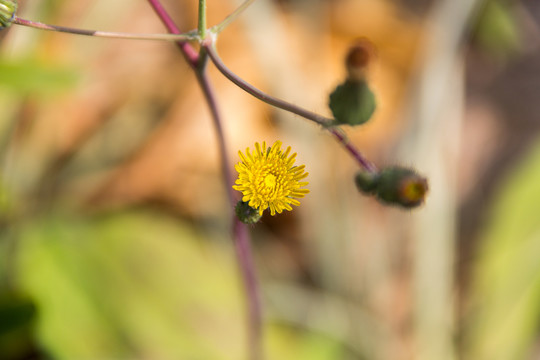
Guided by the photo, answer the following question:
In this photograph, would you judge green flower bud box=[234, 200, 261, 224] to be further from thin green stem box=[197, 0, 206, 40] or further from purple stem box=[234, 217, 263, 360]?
thin green stem box=[197, 0, 206, 40]

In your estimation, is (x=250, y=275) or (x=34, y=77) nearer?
(x=250, y=275)

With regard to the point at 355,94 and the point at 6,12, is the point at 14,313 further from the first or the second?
the point at 355,94

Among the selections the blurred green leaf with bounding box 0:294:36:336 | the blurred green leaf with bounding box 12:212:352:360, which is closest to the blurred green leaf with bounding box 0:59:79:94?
the blurred green leaf with bounding box 12:212:352:360

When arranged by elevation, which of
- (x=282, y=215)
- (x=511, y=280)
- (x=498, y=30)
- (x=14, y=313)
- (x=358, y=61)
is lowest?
(x=14, y=313)

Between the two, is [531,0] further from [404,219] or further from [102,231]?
[102,231]

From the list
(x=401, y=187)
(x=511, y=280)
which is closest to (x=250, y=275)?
(x=401, y=187)
